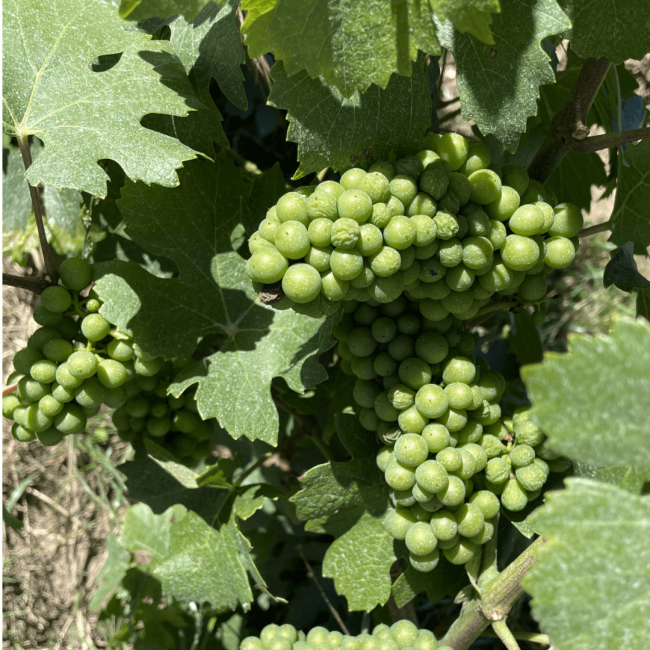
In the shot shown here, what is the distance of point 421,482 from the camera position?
97 centimetres

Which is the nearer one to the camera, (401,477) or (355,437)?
(401,477)

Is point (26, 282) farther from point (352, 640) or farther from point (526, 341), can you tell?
point (526, 341)

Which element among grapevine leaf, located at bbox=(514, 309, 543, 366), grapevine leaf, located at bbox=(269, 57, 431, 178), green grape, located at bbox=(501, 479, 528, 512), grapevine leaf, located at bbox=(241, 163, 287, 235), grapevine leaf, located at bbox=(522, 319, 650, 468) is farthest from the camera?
grapevine leaf, located at bbox=(514, 309, 543, 366)

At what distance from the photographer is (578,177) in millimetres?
1564

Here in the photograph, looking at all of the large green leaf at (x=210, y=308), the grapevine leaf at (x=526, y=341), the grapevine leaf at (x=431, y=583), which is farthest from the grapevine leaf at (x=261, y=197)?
the grapevine leaf at (x=431, y=583)

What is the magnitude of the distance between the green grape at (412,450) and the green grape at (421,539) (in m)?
0.12

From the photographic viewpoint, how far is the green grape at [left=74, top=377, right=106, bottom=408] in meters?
1.17

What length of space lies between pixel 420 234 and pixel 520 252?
0.17 meters

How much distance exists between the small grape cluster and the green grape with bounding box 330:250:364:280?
65 centimetres

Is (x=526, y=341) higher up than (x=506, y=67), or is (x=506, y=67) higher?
(x=506, y=67)

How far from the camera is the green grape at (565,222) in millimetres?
955

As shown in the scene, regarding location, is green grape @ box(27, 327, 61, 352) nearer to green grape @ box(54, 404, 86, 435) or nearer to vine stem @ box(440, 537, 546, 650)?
green grape @ box(54, 404, 86, 435)

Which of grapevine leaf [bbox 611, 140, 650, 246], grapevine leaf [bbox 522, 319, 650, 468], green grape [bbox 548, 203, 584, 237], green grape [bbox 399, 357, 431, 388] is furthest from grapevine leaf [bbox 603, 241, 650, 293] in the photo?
grapevine leaf [bbox 522, 319, 650, 468]

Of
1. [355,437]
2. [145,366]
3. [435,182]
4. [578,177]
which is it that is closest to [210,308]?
[145,366]
